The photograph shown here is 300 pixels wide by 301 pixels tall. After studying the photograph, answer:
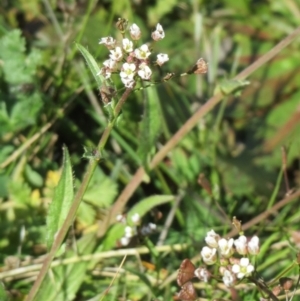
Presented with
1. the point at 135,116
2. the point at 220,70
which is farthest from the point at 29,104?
the point at 220,70

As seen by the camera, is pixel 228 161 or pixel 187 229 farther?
pixel 228 161

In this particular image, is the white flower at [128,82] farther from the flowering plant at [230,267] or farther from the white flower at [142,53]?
the flowering plant at [230,267]

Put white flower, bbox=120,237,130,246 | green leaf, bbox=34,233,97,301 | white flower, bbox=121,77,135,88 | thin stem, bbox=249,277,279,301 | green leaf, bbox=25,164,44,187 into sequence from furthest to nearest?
1. green leaf, bbox=25,164,44,187
2. white flower, bbox=120,237,130,246
3. green leaf, bbox=34,233,97,301
4. thin stem, bbox=249,277,279,301
5. white flower, bbox=121,77,135,88

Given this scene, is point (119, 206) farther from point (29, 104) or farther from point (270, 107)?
point (270, 107)

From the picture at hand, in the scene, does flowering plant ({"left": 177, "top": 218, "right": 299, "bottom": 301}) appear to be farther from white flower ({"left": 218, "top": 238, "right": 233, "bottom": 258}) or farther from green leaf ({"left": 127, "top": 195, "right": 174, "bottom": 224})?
green leaf ({"left": 127, "top": 195, "right": 174, "bottom": 224})

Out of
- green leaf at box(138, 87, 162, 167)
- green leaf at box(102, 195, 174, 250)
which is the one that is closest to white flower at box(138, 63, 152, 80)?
green leaf at box(138, 87, 162, 167)

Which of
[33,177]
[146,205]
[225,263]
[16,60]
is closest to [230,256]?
[225,263]

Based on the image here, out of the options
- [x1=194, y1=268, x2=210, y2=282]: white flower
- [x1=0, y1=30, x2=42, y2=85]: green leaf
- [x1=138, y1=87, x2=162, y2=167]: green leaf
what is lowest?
[x1=194, y1=268, x2=210, y2=282]: white flower
